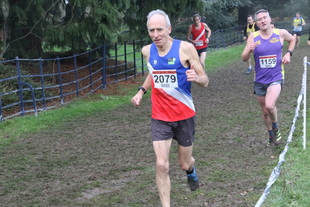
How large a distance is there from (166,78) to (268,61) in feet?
9.81

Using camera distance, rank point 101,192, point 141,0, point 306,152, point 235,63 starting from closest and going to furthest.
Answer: point 101,192 < point 306,152 < point 141,0 < point 235,63

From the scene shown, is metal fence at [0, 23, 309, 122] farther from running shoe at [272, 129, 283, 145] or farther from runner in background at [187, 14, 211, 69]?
running shoe at [272, 129, 283, 145]

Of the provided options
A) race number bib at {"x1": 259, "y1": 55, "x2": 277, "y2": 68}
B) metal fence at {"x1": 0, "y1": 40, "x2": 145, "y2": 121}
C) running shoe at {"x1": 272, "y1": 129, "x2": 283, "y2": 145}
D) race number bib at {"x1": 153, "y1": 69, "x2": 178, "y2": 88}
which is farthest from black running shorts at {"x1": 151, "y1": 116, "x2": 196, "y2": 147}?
metal fence at {"x1": 0, "y1": 40, "x2": 145, "y2": 121}

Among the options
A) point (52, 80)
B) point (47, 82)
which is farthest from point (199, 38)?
point (47, 82)

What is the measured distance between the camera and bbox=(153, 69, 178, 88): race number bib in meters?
4.94

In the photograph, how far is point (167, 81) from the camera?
16.3 feet

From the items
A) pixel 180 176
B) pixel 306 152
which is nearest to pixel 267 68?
pixel 306 152

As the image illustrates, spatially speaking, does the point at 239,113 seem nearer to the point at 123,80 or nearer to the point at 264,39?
the point at 264,39

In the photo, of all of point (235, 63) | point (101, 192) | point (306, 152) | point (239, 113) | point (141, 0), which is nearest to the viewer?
point (101, 192)

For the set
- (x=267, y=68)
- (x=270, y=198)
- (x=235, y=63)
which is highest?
(x=267, y=68)

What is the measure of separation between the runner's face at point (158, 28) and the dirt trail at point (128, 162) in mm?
1844

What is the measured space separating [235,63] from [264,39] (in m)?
15.3

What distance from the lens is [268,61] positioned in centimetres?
745

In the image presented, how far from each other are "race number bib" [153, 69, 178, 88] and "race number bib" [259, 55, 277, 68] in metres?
2.90
